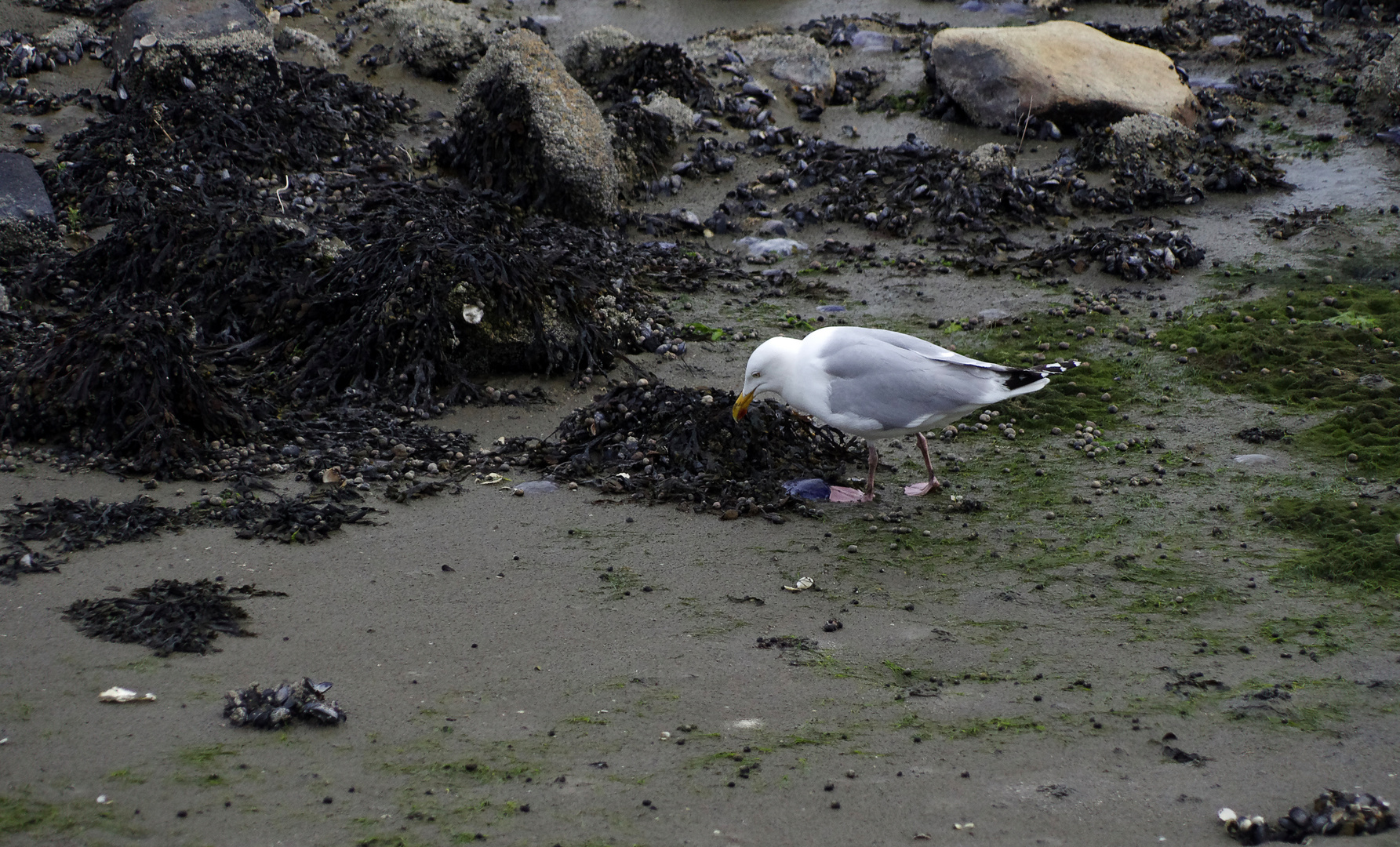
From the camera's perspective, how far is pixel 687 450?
564 centimetres

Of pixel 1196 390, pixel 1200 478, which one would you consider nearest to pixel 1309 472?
pixel 1200 478

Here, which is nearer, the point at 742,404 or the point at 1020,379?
the point at 1020,379

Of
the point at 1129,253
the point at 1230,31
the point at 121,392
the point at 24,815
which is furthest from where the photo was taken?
the point at 1230,31

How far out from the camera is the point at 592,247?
8.23 meters

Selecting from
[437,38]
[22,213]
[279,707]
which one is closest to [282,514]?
[279,707]

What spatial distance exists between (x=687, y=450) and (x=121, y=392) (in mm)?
2895

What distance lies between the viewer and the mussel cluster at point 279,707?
339 centimetres

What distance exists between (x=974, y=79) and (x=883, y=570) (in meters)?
6.92

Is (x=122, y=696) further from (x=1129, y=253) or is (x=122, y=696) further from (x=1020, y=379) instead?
(x=1129, y=253)

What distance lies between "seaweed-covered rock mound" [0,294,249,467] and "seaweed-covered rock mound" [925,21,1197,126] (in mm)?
7424

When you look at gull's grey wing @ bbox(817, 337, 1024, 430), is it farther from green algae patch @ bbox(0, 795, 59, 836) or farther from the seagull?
green algae patch @ bbox(0, 795, 59, 836)

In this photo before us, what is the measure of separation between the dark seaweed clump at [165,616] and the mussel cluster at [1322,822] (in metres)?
→ 3.30

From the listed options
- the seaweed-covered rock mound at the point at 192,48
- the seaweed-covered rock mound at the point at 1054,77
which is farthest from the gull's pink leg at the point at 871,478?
the seaweed-covered rock mound at the point at 192,48

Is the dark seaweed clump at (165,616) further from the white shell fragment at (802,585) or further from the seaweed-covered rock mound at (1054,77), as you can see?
the seaweed-covered rock mound at (1054,77)
